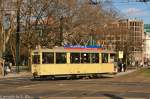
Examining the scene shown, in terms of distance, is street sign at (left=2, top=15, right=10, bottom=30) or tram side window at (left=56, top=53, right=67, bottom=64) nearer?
tram side window at (left=56, top=53, right=67, bottom=64)

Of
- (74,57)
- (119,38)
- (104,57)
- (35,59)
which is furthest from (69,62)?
(119,38)

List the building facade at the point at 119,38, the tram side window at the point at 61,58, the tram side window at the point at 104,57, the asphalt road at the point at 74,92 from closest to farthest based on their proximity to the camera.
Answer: the asphalt road at the point at 74,92, the tram side window at the point at 61,58, the tram side window at the point at 104,57, the building facade at the point at 119,38

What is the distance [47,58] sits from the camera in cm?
4244

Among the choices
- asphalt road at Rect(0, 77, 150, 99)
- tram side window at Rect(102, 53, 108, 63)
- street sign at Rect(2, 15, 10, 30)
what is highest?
street sign at Rect(2, 15, 10, 30)

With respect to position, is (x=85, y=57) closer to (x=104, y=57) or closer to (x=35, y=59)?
(x=104, y=57)

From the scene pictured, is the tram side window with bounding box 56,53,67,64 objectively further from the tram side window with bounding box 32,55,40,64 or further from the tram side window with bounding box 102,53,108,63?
the tram side window with bounding box 102,53,108,63

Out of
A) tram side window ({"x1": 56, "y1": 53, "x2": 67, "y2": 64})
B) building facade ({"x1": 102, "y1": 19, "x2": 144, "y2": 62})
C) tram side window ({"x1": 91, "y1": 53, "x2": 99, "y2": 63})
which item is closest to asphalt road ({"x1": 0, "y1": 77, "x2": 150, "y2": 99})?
tram side window ({"x1": 56, "y1": 53, "x2": 67, "y2": 64})

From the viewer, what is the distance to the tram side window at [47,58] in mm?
42188

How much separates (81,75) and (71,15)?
31423mm

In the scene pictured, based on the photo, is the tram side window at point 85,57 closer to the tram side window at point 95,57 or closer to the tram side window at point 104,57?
the tram side window at point 95,57

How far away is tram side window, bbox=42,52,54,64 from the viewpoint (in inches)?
1661

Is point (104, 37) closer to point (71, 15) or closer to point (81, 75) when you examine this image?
point (71, 15)

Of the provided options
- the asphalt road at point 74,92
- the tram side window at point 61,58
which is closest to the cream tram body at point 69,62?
the tram side window at point 61,58

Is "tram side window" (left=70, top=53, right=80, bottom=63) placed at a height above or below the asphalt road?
above
